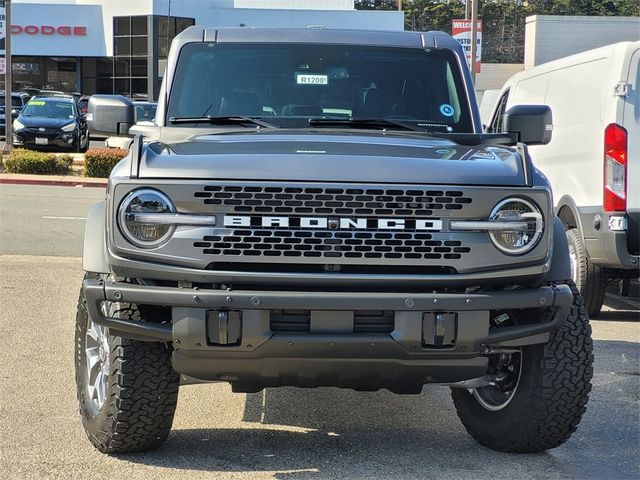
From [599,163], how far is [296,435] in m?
4.13

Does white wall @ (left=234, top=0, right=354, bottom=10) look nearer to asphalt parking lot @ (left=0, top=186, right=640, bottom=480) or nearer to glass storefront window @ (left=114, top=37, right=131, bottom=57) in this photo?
glass storefront window @ (left=114, top=37, right=131, bottom=57)

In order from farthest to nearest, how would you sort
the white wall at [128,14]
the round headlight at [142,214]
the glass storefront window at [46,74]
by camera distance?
1. the glass storefront window at [46,74]
2. the white wall at [128,14]
3. the round headlight at [142,214]

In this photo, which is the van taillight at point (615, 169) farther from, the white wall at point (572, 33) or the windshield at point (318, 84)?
the white wall at point (572, 33)

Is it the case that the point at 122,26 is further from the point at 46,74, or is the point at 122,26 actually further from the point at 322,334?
the point at 322,334

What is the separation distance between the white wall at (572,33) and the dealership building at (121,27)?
19.9 ft

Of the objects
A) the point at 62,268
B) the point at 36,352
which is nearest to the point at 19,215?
the point at 62,268

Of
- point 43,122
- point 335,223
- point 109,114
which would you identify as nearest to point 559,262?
point 335,223

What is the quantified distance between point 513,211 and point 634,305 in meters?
5.85

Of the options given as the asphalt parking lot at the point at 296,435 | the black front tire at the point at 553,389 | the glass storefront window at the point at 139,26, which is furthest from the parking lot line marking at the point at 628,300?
the glass storefront window at the point at 139,26

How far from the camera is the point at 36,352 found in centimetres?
657

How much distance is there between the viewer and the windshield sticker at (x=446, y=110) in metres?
5.47

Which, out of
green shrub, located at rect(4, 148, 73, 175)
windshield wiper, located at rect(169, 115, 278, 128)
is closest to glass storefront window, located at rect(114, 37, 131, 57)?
green shrub, located at rect(4, 148, 73, 175)

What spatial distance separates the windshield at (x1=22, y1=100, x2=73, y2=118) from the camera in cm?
2809


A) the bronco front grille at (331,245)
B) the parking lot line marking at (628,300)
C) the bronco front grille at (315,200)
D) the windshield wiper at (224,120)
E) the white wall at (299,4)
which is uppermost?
the white wall at (299,4)
